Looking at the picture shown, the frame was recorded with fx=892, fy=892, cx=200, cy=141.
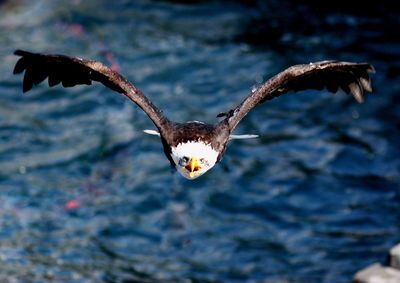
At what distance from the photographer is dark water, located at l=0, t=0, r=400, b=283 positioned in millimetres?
13180

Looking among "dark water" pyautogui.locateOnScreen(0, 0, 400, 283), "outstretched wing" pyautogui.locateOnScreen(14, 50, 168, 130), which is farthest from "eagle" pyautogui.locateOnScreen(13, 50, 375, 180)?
"dark water" pyautogui.locateOnScreen(0, 0, 400, 283)

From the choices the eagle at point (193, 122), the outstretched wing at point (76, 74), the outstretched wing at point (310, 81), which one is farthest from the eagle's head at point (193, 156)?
Answer: the outstretched wing at point (310, 81)

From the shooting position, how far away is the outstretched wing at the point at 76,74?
844cm

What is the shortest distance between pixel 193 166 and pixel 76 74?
1.77 m

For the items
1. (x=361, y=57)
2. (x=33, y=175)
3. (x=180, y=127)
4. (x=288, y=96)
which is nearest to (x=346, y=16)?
(x=361, y=57)

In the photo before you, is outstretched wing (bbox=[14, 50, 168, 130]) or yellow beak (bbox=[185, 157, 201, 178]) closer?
yellow beak (bbox=[185, 157, 201, 178])

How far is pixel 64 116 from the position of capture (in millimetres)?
16875

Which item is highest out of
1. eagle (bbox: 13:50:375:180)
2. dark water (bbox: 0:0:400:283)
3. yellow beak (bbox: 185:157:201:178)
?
dark water (bbox: 0:0:400:283)

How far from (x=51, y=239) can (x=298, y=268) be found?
146 inches

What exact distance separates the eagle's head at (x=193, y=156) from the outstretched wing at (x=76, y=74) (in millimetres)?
436

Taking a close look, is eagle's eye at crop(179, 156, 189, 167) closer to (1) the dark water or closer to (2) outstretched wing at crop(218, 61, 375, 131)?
(2) outstretched wing at crop(218, 61, 375, 131)

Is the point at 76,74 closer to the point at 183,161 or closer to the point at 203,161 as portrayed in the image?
the point at 183,161

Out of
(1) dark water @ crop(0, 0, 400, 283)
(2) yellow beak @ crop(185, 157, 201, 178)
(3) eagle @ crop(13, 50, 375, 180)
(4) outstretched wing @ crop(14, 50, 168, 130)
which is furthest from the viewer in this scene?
(1) dark water @ crop(0, 0, 400, 283)

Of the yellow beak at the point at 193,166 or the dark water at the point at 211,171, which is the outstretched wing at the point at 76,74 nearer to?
the yellow beak at the point at 193,166
